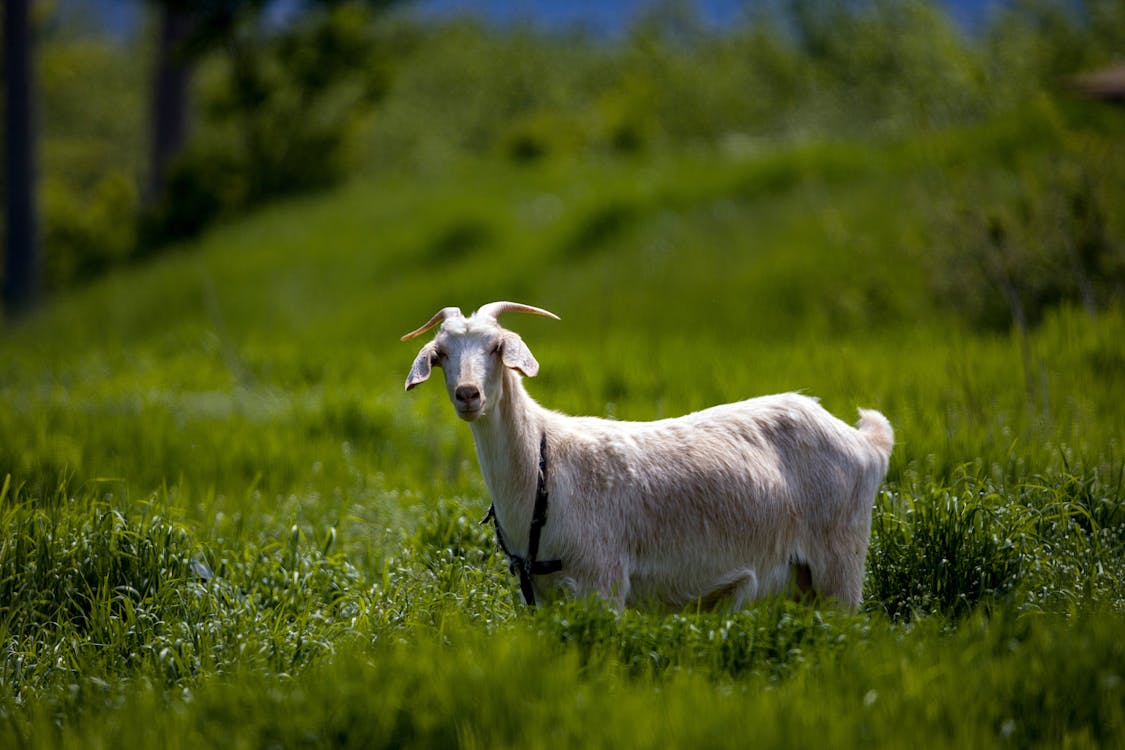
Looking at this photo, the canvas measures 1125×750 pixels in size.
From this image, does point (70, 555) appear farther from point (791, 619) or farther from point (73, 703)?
point (791, 619)

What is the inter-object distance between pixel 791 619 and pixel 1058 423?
10.7 ft

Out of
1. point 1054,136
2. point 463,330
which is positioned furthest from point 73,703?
point 1054,136

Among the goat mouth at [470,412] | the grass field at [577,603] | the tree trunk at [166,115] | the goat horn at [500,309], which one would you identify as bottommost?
the grass field at [577,603]

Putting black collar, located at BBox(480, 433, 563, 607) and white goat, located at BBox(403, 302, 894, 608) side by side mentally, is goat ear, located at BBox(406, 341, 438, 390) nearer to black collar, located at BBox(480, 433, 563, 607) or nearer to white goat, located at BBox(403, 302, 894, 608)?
white goat, located at BBox(403, 302, 894, 608)

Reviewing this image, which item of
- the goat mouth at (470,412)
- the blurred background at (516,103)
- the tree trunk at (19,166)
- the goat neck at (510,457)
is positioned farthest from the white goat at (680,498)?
the tree trunk at (19,166)

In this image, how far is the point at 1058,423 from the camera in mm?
6840

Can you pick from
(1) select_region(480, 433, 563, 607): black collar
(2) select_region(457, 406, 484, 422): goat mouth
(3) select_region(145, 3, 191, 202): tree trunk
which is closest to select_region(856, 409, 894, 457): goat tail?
(1) select_region(480, 433, 563, 607): black collar

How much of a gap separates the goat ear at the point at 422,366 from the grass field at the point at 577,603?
933 millimetres

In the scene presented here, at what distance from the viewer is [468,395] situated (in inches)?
165

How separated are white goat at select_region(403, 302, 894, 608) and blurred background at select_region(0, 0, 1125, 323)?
125 inches

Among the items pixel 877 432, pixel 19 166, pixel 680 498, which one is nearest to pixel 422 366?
pixel 680 498

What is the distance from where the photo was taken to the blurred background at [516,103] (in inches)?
640

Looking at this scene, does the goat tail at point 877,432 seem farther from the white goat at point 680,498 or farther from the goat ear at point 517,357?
the goat ear at point 517,357

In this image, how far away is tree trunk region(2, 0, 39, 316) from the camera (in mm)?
22484
